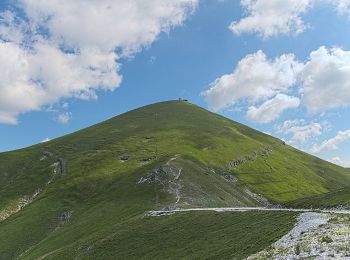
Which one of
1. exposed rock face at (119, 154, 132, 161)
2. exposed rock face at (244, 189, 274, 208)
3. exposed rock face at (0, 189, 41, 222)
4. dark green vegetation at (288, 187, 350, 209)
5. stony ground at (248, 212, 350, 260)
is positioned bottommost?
stony ground at (248, 212, 350, 260)

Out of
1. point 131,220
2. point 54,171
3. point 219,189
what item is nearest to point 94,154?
point 54,171

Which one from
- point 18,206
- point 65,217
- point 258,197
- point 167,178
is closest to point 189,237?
point 167,178

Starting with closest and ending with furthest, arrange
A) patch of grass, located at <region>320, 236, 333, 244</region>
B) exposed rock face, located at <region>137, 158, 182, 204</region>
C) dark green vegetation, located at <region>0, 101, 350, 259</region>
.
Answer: patch of grass, located at <region>320, 236, 333, 244</region>
dark green vegetation, located at <region>0, 101, 350, 259</region>
exposed rock face, located at <region>137, 158, 182, 204</region>

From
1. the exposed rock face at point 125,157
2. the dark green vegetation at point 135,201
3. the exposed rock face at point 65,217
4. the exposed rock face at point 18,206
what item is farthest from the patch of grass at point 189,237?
the exposed rock face at point 125,157

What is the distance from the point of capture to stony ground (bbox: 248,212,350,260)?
32375mm

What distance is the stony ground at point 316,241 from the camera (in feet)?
106

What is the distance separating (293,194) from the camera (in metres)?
164

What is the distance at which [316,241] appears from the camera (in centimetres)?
3575

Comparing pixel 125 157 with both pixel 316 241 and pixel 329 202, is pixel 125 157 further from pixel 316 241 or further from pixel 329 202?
pixel 316 241

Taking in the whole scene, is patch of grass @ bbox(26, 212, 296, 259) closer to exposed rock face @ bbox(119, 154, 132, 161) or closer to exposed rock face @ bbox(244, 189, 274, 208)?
exposed rock face @ bbox(244, 189, 274, 208)

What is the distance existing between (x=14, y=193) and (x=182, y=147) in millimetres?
78398

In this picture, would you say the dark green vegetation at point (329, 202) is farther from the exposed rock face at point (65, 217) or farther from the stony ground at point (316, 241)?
the exposed rock face at point (65, 217)

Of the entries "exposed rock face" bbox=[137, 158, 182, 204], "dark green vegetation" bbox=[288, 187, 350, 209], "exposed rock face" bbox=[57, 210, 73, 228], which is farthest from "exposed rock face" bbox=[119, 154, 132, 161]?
"dark green vegetation" bbox=[288, 187, 350, 209]

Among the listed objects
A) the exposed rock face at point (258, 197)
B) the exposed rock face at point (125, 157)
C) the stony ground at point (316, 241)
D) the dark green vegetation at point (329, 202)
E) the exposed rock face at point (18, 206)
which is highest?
the exposed rock face at point (125, 157)
